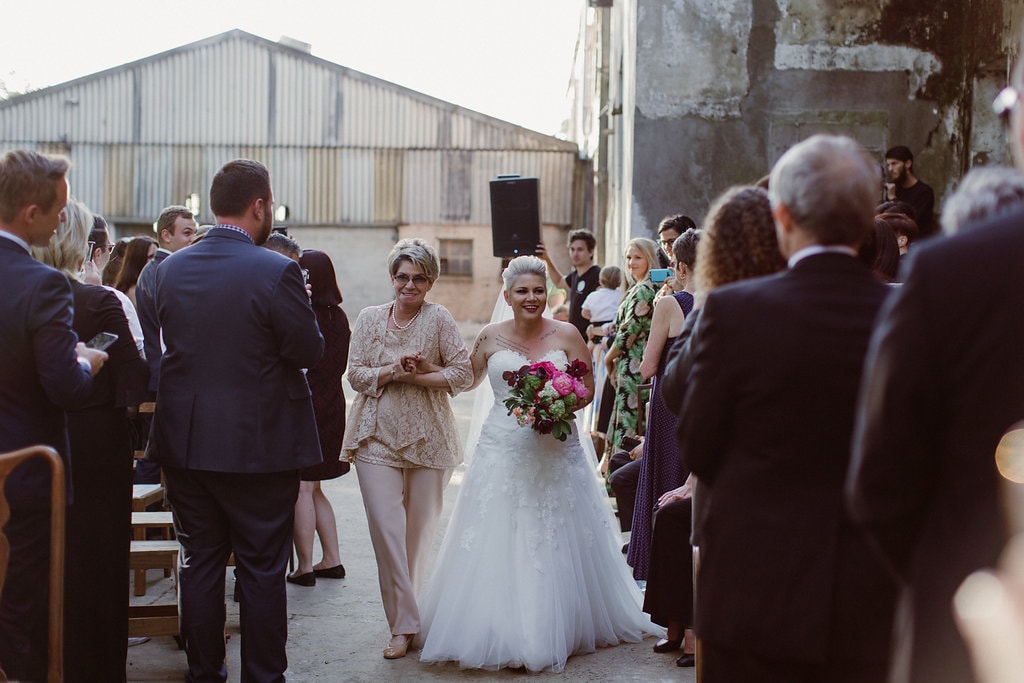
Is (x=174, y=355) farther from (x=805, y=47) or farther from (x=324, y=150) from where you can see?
(x=324, y=150)

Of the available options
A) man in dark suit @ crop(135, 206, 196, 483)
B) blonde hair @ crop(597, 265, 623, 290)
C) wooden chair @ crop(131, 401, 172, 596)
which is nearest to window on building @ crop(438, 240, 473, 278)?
blonde hair @ crop(597, 265, 623, 290)

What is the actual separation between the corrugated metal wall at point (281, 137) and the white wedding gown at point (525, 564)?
75.8 ft

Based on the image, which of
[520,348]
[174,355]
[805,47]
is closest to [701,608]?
[174,355]

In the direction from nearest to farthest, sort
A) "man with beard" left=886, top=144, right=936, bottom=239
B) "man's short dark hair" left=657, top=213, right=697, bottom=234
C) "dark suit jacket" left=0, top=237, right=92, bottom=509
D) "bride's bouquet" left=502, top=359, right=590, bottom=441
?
"dark suit jacket" left=0, top=237, right=92, bottom=509
"bride's bouquet" left=502, top=359, right=590, bottom=441
"man's short dark hair" left=657, top=213, right=697, bottom=234
"man with beard" left=886, top=144, right=936, bottom=239

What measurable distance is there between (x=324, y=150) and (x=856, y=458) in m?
27.9

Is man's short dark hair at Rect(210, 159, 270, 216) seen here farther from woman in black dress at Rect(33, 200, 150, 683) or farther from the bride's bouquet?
the bride's bouquet

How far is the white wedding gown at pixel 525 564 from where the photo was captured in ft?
18.0

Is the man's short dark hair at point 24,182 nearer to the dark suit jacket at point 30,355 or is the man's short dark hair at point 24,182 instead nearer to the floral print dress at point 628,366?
the dark suit jacket at point 30,355

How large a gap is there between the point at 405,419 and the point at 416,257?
2.85ft

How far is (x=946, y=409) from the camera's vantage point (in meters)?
2.09

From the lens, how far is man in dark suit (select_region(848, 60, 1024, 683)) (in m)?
2.00

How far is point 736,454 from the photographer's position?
2.79m

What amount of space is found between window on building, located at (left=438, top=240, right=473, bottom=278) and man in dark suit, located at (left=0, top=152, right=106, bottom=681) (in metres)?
24.4

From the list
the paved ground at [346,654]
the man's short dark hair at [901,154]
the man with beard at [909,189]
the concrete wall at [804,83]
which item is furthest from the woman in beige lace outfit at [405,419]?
the concrete wall at [804,83]
